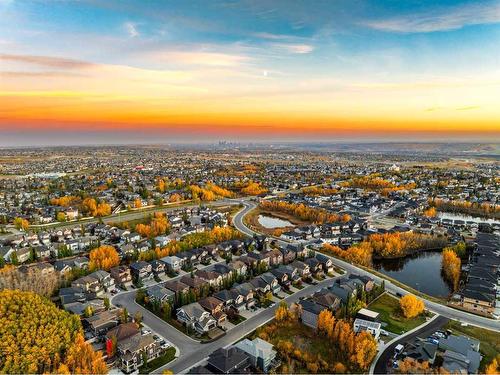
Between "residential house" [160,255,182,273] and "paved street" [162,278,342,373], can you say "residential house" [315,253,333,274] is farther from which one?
"residential house" [160,255,182,273]

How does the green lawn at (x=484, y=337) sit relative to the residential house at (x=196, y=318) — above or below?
below

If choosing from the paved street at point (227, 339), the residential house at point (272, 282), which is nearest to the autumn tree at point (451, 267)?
the paved street at point (227, 339)

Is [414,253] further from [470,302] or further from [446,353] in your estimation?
[446,353]

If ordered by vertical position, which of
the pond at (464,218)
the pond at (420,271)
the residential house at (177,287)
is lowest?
the pond at (420,271)

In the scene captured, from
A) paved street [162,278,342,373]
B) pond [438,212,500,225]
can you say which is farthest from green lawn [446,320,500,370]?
pond [438,212,500,225]

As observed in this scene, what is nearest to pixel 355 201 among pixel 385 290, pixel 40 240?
pixel 385 290

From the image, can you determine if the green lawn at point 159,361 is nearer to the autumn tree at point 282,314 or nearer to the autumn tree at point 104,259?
the autumn tree at point 282,314
